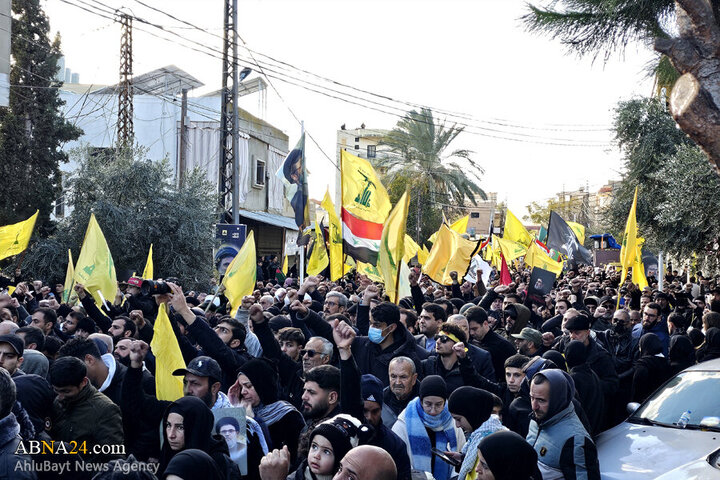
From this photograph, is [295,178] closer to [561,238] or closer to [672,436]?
[561,238]

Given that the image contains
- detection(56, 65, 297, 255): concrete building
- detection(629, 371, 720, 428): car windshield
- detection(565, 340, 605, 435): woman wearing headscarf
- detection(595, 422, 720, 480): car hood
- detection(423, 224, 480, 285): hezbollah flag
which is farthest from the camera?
detection(56, 65, 297, 255): concrete building

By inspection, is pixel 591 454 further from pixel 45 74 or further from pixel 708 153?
pixel 45 74

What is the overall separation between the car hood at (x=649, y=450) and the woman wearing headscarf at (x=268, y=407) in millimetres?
2295

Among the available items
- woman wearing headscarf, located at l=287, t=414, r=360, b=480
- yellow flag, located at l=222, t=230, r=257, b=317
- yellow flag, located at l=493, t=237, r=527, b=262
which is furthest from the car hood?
yellow flag, located at l=493, t=237, r=527, b=262

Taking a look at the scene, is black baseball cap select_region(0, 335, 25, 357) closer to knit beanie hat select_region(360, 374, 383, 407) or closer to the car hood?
knit beanie hat select_region(360, 374, 383, 407)

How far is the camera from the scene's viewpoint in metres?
5.74

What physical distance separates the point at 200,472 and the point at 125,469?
1.16 feet

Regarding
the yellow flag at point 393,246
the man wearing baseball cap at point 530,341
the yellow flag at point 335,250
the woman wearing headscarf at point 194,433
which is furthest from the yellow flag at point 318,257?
the woman wearing headscarf at point 194,433

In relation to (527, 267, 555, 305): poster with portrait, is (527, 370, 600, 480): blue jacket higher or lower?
lower

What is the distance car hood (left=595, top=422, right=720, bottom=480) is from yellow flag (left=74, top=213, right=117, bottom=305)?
6756 millimetres

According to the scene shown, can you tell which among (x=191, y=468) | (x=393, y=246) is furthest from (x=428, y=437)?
(x=393, y=246)

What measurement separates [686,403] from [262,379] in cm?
356

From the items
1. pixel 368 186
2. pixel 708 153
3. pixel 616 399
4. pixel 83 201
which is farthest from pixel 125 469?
pixel 83 201

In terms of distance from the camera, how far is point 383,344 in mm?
6547
